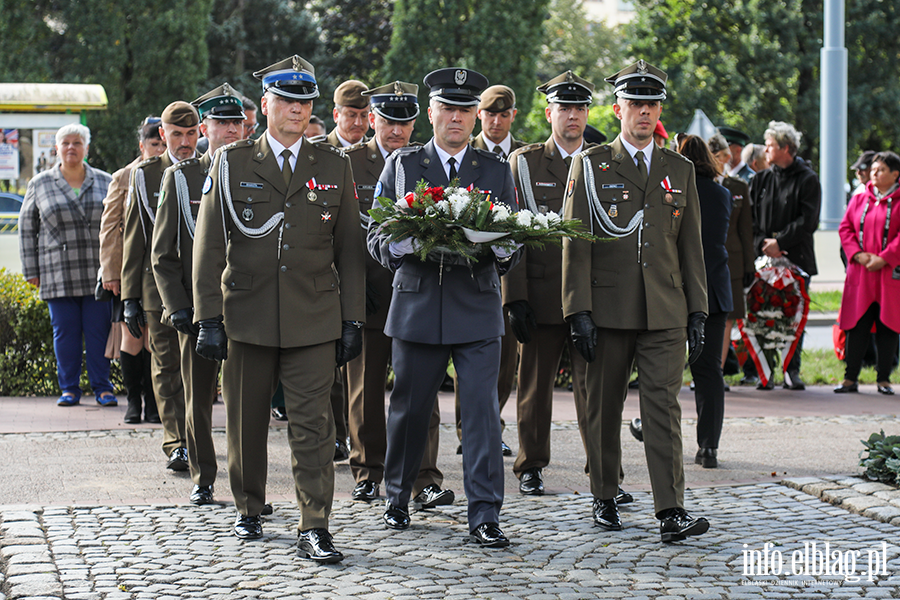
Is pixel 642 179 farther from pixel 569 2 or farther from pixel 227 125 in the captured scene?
pixel 569 2

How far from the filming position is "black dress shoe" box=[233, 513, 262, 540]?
5.29m

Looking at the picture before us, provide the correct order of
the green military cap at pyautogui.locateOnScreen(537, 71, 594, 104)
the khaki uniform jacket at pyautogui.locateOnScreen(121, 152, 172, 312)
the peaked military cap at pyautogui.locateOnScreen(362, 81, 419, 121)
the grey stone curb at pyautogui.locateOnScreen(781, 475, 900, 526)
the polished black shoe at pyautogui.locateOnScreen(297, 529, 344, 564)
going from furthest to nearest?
the khaki uniform jacket at pyautogui.locateOnScreen(121, 152, 172, 312) → the green military cap at pyautogui.locateOnScreen(537, 71, 594, 104) → the peaked military cap at pyautogui.locateOnScreen(362, 81, 419, 121) → the grey stone curb at pyautogui.locateOnScreen(781, 475, 900, 526) → the polished black shoe at pyautogui.locateOnScreen(297, 529, 344, 564)

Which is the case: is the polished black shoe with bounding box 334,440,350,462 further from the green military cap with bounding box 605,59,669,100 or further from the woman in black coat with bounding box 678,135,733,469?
the green military cap with bounding box 605,59,669,100

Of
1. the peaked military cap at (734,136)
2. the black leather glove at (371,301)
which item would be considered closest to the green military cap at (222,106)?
the black leather glove at (371,301)

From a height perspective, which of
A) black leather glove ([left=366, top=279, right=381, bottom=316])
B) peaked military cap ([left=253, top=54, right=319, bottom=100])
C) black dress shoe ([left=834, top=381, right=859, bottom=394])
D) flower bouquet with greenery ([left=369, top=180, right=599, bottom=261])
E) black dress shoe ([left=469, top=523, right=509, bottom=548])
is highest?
peaked military cap ([left=253, top=54, right=319, bottom=100])

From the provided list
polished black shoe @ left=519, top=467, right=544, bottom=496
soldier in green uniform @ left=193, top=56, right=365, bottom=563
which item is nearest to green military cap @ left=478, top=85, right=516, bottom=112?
soldier in green uniform @ left=193, top=56, right=365, bottom=563

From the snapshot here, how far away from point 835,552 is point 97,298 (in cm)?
572

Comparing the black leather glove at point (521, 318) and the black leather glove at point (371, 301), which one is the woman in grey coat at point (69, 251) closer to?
the black leather glove at point (371, 301)

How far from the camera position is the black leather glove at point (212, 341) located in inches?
203

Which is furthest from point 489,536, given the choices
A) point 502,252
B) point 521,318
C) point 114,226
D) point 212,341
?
point 114,226

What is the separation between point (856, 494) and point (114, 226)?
18.0 feet

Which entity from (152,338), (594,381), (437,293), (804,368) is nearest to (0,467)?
(152,338)

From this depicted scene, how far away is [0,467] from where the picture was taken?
6824mm

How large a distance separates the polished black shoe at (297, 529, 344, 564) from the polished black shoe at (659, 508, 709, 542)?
1586mm
